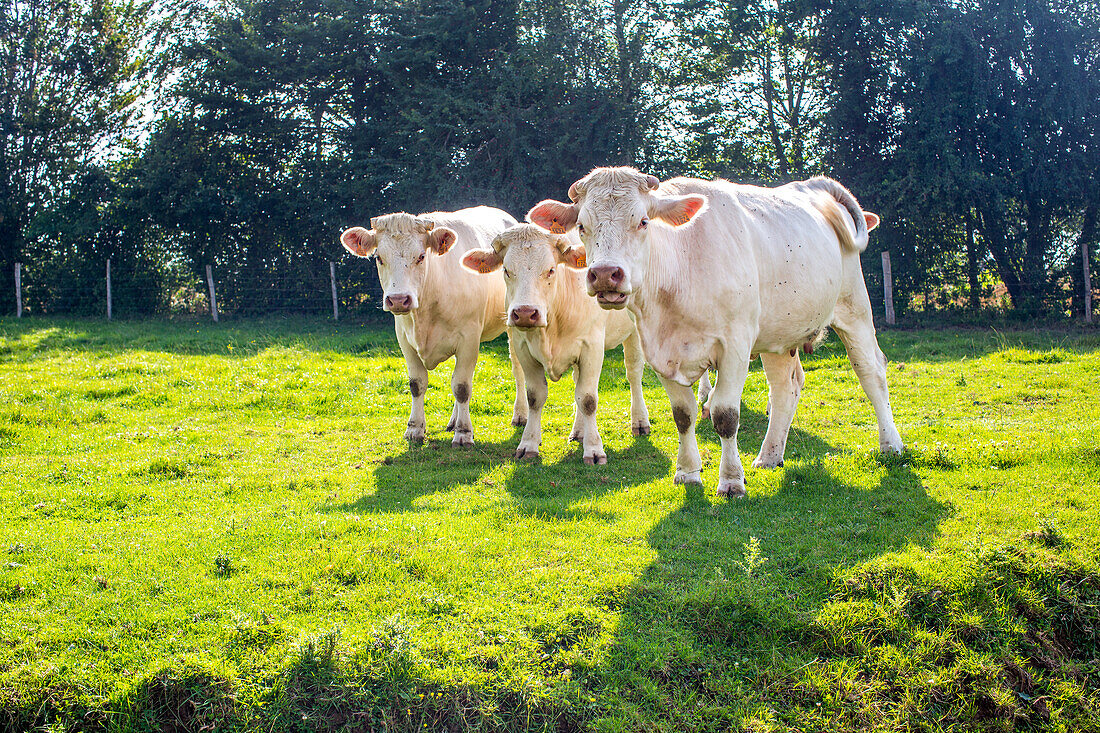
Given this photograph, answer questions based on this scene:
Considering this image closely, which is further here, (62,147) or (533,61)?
(62,147)

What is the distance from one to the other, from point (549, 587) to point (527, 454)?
132 inches

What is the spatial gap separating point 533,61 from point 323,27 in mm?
7223

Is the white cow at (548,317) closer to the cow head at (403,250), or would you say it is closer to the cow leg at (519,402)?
the cow head at (403,250)

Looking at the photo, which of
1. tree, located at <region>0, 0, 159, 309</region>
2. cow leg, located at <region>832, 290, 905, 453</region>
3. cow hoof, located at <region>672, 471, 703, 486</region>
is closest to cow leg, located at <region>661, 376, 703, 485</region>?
cow hoof, located at <region>672, 471, 703, 486</region>

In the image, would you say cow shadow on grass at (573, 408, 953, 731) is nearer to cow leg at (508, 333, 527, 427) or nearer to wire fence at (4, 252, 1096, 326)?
cow leg at (508, 333, 527, 427)

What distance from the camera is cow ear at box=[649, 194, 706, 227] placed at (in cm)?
614

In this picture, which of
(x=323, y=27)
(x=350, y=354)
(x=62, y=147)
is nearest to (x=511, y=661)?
(x=350, y=354)

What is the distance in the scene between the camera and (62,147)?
2844cm

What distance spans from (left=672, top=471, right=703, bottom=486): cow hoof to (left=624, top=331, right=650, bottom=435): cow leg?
2454mm

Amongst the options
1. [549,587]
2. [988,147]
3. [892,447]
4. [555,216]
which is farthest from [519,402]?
[988,147]

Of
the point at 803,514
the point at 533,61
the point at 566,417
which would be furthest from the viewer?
the point at 533,61

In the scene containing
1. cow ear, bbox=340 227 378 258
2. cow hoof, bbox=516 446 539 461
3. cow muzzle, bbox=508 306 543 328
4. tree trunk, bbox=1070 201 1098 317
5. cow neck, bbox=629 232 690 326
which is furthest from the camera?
tree trunk, bbox=1070 201 1098 317

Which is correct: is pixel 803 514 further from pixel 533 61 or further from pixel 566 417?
pixel 533 61

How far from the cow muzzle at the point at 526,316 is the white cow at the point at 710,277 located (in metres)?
0.95
